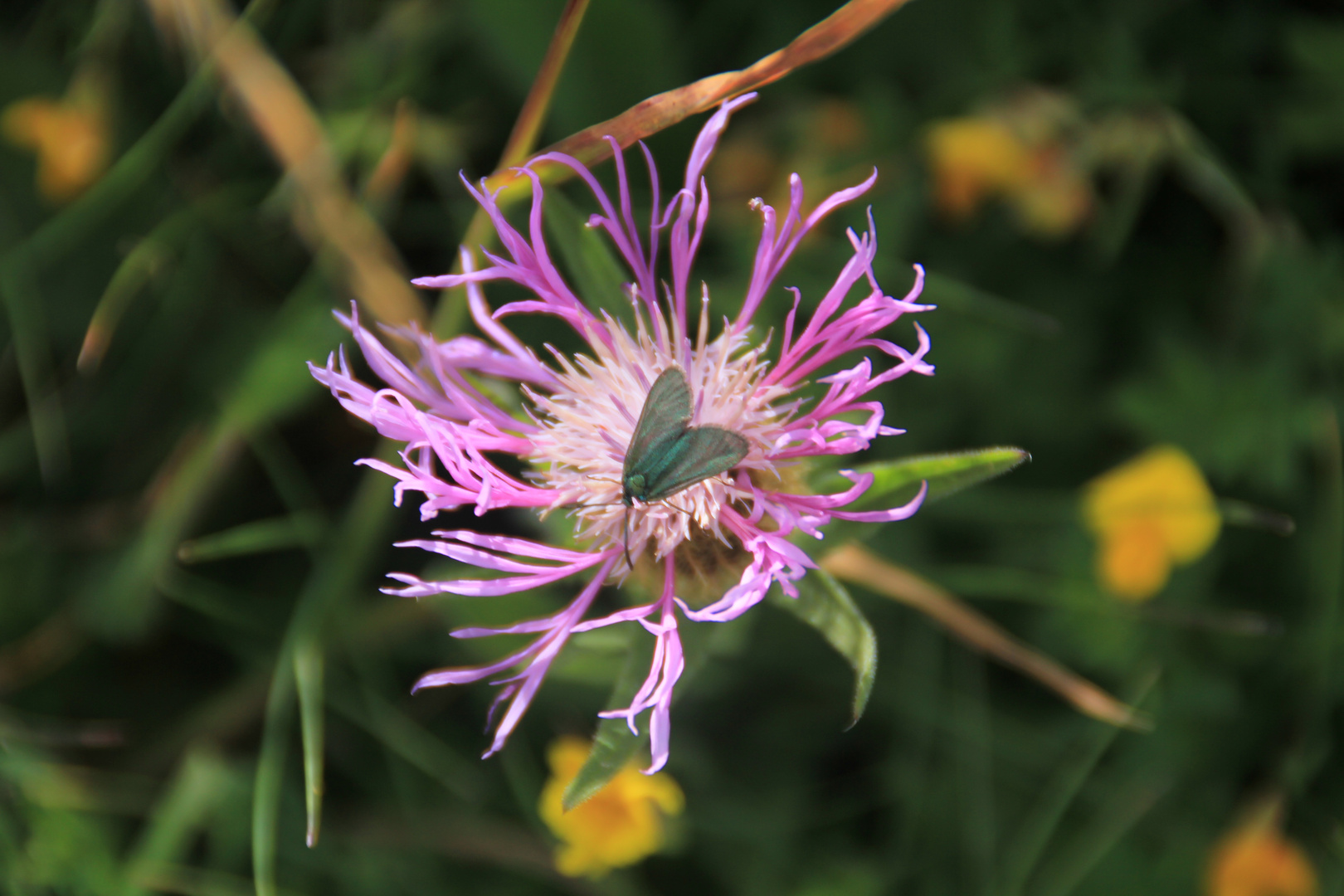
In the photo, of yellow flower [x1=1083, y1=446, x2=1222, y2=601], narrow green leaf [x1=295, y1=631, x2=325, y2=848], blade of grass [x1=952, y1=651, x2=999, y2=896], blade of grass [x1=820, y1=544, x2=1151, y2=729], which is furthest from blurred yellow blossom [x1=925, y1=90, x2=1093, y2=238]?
narrow green leaf [x1=295, y1=631, x2=325, y2=848]

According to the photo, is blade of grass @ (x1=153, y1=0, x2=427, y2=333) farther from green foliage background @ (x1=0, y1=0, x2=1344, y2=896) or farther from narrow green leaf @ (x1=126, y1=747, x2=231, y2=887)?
narrow green leaf @ (x1=126, y1=747, x2=231, y2=887)

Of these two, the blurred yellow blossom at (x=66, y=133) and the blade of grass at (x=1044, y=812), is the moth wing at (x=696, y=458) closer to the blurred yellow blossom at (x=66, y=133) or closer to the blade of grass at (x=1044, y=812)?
the blade of grass at (x=1044, y=812)

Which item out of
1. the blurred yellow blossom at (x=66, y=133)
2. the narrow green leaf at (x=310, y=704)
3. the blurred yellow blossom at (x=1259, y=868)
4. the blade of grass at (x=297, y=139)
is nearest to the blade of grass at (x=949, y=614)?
the blurred yellow blossom at (x=1259, y=868)

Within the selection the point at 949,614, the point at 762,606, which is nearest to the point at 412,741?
the point at 762,606

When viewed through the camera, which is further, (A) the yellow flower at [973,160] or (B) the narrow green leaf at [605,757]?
(A) the yellow flower at [973,160]

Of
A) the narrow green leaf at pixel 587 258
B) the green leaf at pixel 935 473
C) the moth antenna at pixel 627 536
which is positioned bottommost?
the green leaf at pixel 935 473
